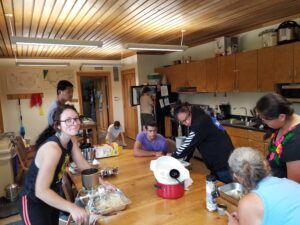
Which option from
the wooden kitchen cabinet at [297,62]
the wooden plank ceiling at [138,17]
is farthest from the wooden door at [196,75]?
the wooden kitchen cabinet at [297,62]

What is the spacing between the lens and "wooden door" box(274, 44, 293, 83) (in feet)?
10.5

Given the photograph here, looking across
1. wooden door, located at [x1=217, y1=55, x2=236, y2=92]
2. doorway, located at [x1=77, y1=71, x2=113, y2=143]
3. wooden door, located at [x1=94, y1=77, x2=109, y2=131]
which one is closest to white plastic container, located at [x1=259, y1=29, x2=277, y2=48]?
wooden door, located at [x1=217, y1=55, x2=236, y2=92]

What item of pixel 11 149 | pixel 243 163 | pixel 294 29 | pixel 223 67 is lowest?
pixel 11 149

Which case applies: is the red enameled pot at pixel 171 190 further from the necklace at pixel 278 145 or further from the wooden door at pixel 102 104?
the wooden door at pixel 102 104

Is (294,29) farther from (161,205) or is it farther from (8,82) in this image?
(8,82)

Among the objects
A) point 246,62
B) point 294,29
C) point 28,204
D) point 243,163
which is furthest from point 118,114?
point 243,163

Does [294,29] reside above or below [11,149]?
above

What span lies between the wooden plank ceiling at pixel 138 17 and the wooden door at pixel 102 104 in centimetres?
343

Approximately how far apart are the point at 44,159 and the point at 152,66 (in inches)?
212

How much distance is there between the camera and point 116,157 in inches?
105

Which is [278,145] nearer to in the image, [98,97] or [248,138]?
[248,138]

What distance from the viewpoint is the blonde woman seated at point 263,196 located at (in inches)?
38.3

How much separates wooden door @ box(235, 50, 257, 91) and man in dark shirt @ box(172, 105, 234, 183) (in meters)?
1.97

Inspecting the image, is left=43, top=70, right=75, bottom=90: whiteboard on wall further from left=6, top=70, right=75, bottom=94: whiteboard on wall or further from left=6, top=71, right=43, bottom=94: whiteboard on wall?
left=6, top=71, right=43, bottom=94: whiteboard on wall
